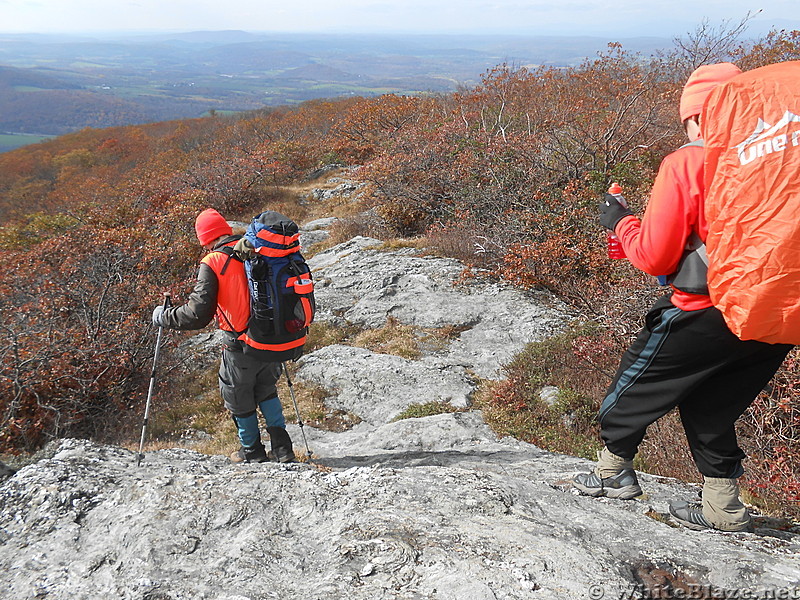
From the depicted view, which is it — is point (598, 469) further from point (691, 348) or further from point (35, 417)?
point (35, 417)

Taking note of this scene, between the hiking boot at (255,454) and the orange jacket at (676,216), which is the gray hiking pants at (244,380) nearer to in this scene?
the hiking boot at (255,454)

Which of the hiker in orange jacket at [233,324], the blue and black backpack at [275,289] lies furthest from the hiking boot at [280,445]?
the blue and black backpack at [275,289]

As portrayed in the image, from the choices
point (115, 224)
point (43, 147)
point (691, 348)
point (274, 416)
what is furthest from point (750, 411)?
point (43, 147)

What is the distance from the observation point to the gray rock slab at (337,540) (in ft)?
6.77

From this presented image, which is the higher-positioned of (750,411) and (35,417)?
(750,411)

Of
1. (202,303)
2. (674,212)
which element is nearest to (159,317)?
(202,303)

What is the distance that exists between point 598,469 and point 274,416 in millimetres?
2819

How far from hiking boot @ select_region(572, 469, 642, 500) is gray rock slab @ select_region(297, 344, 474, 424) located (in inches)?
110

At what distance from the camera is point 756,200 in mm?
1810

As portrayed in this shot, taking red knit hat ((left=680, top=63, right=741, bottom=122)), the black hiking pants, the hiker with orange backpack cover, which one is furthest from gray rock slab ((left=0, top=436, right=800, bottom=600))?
red knit hat ((left=680, top=63, right=741, bottom=122))

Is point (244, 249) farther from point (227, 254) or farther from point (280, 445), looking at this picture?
point (280, 445)

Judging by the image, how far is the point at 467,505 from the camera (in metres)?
2.74

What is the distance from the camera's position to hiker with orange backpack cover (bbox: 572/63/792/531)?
2.16 m

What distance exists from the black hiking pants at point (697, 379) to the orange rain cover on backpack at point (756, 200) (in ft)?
1.04
